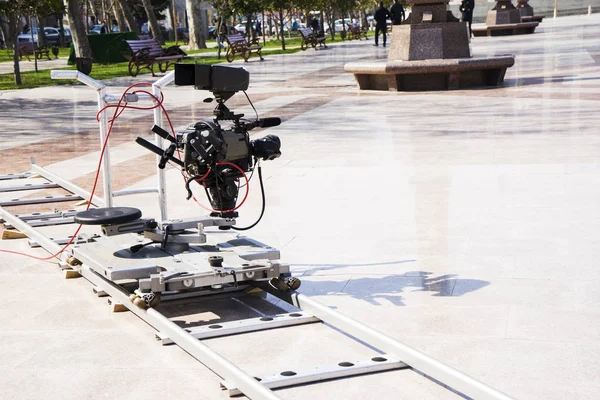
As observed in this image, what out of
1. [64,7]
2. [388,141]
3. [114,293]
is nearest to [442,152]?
[388,141]

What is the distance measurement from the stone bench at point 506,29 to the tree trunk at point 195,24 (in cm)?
1287

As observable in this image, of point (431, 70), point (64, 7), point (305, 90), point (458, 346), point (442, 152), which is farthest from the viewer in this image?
point (64, 7)

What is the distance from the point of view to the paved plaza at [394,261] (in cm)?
437

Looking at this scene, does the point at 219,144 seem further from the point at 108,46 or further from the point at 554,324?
the point at 108,46

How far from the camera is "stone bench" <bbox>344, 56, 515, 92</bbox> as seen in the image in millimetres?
17422

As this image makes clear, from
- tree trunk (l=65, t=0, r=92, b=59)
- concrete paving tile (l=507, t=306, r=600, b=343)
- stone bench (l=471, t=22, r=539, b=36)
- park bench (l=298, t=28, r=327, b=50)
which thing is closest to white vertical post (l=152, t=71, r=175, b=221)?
concrete paving tile (l=507, t=306, r=600, b=343)

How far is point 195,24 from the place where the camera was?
145ft

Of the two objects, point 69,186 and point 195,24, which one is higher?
point 195,24

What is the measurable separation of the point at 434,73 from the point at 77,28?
611 inches

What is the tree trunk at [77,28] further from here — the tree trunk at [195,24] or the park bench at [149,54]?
the tree trunk at [195,24]

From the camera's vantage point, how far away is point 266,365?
449 cm

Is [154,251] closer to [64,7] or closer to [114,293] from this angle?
[114,293]

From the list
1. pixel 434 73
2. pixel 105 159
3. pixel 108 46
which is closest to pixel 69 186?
pixel 105 159

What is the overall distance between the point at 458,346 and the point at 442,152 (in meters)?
5.99
